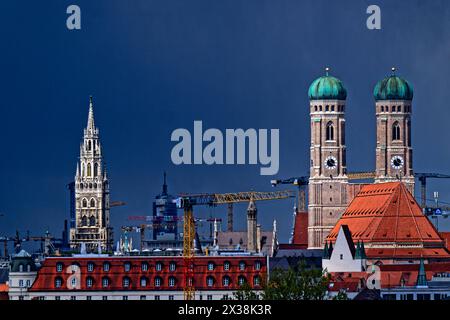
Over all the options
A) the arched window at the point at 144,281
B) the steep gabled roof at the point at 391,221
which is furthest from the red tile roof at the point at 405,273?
the arched window at the point at 144,281

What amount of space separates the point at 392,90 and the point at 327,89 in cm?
647

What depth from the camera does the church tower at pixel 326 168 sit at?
624 ft

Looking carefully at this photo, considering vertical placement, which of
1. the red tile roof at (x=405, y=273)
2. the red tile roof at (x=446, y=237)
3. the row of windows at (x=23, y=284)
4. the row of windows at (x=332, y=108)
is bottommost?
the row of windows at (x=23, y=284)

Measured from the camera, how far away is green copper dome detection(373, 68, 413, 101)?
194 meters

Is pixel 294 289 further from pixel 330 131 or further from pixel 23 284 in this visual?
pixel 330 131

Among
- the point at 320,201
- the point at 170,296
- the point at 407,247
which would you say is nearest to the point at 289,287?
the point at 170,296

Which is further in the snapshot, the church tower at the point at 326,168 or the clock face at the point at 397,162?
the clock face at the point at 397,162

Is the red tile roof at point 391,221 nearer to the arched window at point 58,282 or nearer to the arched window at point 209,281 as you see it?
the arched window at point 209,281

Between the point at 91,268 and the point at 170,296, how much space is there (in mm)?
6493

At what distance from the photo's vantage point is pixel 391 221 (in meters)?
166

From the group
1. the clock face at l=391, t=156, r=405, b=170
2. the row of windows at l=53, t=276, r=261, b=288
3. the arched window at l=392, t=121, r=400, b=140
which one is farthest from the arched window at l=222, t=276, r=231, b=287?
the arched window at l=392, t=121, r=400, b=140

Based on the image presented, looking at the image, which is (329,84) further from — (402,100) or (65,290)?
(65,290)

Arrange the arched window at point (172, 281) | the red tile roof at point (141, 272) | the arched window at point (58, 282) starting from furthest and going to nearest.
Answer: the arched window at point (172, 281) < the red tile roof at point (141, 272) < the arched window at point (58, 282)

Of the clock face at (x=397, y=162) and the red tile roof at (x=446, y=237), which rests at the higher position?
the clock face at (x=397, y=162)
